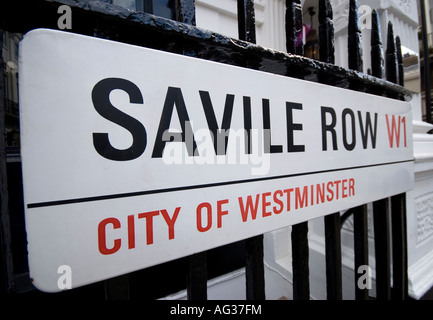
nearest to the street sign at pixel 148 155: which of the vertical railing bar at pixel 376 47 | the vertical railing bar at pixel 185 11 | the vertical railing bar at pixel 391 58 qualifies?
the vertical railing bar at pixel 185 11

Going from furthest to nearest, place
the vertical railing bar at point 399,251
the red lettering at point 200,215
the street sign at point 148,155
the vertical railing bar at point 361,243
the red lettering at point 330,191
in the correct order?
the vertical railing bar at point 399,251
the vertical railing bar at point 361,243
the red lettering at point 330,191
the red lettering at point 200,215
the street sign at point 148,155

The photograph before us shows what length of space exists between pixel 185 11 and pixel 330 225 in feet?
2.82


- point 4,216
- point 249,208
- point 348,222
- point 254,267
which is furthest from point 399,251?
point 4,216

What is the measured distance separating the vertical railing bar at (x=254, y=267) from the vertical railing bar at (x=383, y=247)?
0.74 m

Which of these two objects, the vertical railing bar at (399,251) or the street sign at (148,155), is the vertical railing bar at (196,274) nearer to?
the street sign at (148,155)

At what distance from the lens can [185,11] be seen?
533 mm

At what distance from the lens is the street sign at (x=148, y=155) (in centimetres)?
38

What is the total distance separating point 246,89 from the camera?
0.57m

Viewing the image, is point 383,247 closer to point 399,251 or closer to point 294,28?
point 399,251

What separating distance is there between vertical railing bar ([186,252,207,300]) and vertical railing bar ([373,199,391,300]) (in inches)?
36.3

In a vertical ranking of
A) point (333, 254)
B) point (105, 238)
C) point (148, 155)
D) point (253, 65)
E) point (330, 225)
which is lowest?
point (333, 254)

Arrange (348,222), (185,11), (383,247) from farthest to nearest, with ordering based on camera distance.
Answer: (348,222), (383,247), (185,11)

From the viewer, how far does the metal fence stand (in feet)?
1.39
